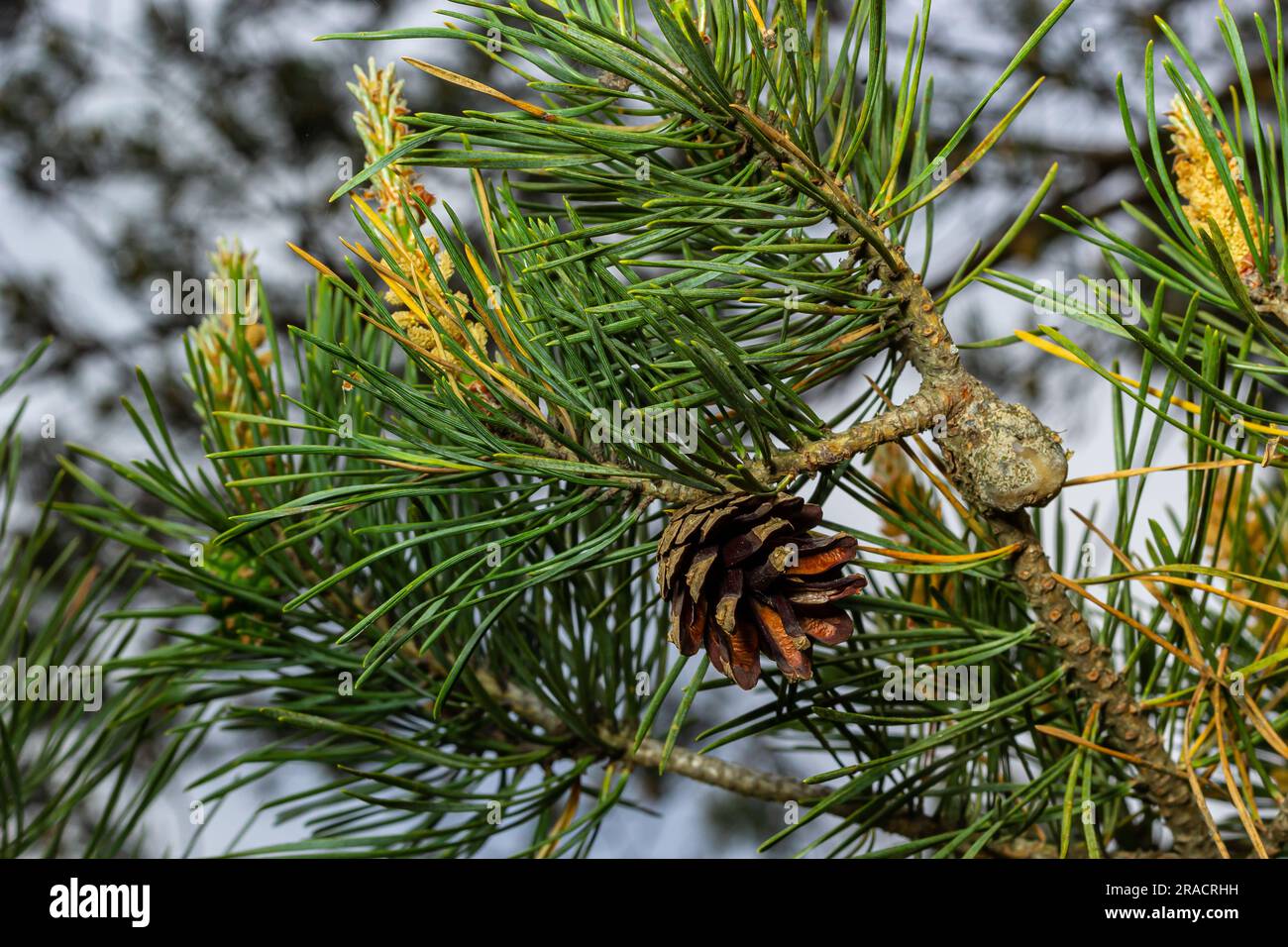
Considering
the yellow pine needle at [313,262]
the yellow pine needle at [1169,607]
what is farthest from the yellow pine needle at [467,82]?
the yellow pine needle at [1169,607]

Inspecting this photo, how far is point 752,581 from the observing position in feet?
0.70

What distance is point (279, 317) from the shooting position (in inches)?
29.5

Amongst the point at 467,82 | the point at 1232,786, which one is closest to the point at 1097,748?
the point at 1232,786

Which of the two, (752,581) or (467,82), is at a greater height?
(467,82)

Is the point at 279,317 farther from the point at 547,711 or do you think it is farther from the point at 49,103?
the point at 547,711

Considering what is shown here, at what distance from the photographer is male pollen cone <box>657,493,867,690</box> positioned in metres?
0.21

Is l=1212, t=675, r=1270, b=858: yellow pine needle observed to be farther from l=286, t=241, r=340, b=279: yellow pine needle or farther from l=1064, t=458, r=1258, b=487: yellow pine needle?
l=286, t=241, r=340, b=279: yellow pine needle

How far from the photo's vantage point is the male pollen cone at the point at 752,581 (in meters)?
0.21

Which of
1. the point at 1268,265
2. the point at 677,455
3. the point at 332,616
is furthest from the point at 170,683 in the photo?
the point at 1268,265

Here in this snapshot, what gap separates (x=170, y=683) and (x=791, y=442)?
0.68ft

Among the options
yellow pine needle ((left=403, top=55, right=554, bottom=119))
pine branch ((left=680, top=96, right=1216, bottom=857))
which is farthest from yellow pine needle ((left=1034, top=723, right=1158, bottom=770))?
yellow pine needle ((left=403, top=55, right=554, bottom=119))

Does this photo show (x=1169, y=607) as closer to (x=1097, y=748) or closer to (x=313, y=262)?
(x=1097, y=748)

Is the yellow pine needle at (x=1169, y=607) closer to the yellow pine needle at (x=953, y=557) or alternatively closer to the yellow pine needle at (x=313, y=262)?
the yellow pine needle at (x=953, y=557)
